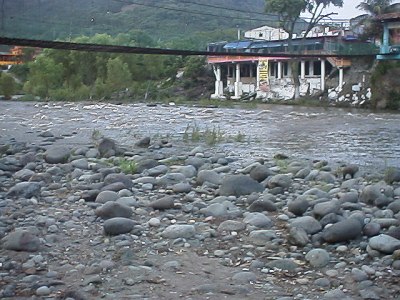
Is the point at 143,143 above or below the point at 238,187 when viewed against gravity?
below

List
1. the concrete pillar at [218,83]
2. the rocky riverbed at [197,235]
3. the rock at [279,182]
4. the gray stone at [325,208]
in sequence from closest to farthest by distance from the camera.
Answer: the rocky riverbed at [197,235] < the gray stone at [325,208] < the rock at [279,182] < the concrete pillar at [218,83]

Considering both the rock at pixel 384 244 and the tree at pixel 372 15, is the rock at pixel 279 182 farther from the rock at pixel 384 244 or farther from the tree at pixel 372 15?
the tree at pixel 372 15

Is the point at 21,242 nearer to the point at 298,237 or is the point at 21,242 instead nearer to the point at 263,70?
the point at 298,237

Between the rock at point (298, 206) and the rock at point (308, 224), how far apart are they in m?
0.31

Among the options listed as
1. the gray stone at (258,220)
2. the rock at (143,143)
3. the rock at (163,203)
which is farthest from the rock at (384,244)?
the rock at (143,143)

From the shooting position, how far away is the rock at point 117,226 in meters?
3.69

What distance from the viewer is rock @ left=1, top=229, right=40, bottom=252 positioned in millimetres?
3375

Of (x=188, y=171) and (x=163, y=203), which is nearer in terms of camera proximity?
(x=163, y=203)

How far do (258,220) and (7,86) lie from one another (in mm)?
25391

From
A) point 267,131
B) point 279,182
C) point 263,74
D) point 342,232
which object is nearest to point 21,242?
point 342,232

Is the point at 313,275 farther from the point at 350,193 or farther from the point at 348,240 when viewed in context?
the point at 350,193

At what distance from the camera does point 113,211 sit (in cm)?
400

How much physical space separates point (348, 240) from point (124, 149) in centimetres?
462

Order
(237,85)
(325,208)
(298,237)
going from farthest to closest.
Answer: (237,85) < (325,208) < (298,237)
